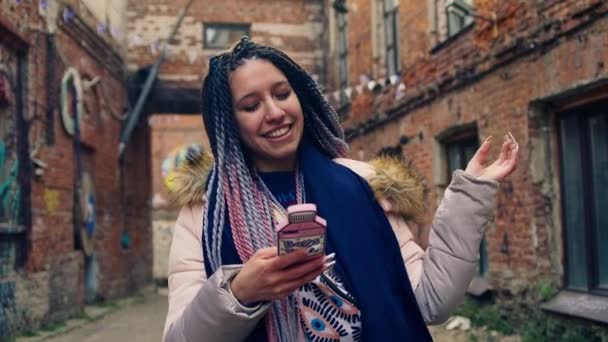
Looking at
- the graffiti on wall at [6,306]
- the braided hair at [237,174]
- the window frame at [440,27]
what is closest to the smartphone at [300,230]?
the braided hair at [237,174]

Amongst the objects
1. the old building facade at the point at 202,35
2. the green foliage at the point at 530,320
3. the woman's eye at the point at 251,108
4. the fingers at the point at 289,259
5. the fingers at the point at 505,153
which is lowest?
the green foliage at the point at 530,320

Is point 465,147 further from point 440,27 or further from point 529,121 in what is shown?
point 529,121

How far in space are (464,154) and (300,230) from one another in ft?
23.5

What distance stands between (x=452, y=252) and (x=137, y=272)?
41.9 ft

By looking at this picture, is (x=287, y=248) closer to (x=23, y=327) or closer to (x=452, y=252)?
(x=452, y=252)

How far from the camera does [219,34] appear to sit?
48.4ft

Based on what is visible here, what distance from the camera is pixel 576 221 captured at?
6008 mm

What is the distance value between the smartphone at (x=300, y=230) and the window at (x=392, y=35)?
9.41 meters

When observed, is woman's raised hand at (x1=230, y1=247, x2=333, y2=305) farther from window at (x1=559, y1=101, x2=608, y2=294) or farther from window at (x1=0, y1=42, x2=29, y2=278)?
window at (x1=0, y1=42, x2=29, y2=278)

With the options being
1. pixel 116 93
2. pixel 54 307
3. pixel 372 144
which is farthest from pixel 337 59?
pixel 54 307

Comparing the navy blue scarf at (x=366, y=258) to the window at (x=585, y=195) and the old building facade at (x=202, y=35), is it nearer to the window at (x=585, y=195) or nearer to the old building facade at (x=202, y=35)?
the window at (x=585, y=195)

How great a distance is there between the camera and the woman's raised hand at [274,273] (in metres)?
1.51

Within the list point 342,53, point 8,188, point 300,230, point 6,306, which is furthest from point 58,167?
point 300,230

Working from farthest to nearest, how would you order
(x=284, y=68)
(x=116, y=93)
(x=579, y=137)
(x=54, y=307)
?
(x=116, y=93), (x=54, y=307), (x=579, y=137), (x=284, y=68)
